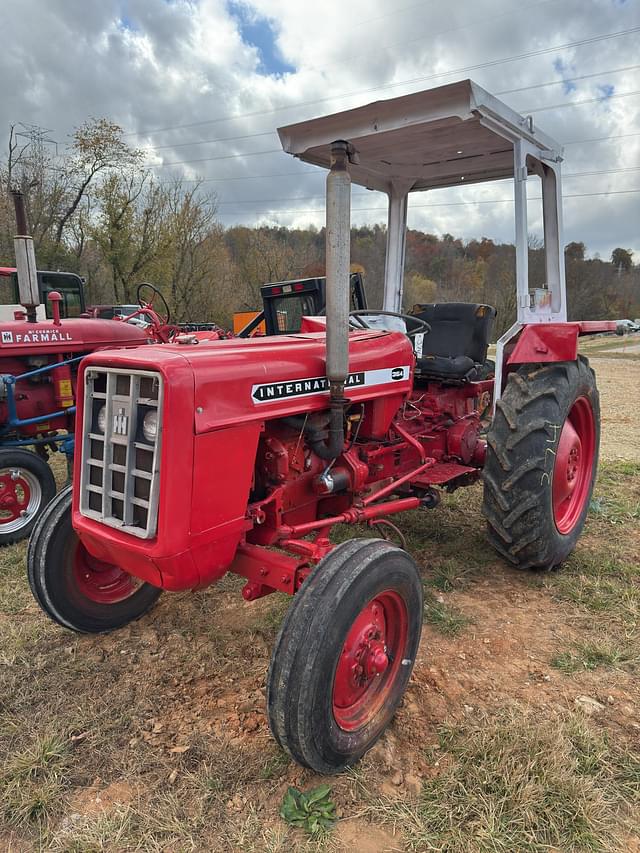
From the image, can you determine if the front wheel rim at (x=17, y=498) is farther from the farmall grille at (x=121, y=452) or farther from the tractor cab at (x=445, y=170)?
the tractor cab at (x=445, y=170)

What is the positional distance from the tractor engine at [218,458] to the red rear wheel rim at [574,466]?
112 cm

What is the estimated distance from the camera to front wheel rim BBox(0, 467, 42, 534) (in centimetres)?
399

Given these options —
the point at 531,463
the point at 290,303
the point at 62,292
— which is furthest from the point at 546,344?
the point at 62,292

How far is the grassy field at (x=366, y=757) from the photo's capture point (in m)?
1.73

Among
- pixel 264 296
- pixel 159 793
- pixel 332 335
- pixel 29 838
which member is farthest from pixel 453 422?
pixel 264 296

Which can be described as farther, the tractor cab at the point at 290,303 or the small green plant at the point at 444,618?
the tractor cab at the point at 290,303

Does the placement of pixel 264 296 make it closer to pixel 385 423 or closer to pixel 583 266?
pixel 385 423

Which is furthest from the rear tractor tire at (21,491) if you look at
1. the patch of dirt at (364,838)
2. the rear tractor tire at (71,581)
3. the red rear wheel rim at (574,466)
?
the red rear wheel rim at (574,466)

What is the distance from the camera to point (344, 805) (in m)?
1.82

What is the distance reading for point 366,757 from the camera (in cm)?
201

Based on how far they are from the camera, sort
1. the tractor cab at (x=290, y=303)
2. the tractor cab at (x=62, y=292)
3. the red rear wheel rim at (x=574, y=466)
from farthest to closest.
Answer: the tractor cab at (x=62, y=292), the tractor cab at (x=290, y=303), the red rear wheel rim at (x=574, y=466)

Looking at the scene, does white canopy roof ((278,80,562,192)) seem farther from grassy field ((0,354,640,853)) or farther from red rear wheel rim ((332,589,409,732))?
grassy field ((0,354,640,853))

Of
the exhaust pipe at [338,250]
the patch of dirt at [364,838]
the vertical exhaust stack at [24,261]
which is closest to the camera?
the patch of dirt at [364,838]

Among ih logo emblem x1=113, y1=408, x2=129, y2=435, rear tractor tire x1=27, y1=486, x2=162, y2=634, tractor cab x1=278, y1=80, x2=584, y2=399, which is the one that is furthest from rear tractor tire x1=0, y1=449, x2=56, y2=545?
tractor cab x1=278, y1=80, x2=584, y2=399
